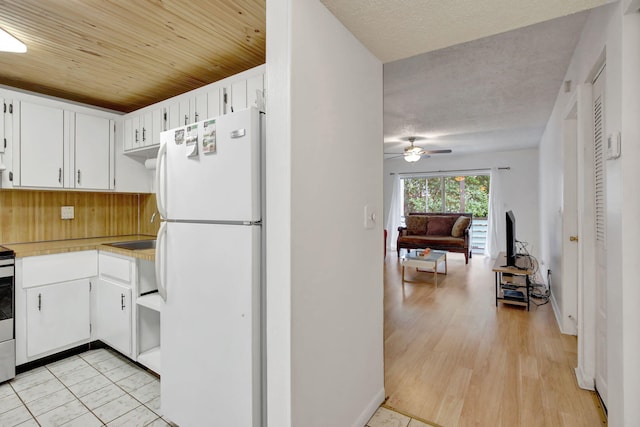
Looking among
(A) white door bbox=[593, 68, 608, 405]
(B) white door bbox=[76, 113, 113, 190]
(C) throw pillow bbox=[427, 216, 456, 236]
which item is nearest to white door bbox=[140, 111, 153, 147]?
(B) white door bbox=[76, 113, 113, 190]

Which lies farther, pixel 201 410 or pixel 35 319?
pixel 35 319

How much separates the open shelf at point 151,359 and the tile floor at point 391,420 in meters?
1.46

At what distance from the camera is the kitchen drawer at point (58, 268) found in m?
2.34

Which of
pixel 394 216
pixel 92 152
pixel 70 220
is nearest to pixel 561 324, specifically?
pixel 92 152

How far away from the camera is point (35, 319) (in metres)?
2.37

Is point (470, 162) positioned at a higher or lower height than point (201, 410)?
higher

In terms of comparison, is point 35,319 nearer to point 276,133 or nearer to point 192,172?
point 192,172

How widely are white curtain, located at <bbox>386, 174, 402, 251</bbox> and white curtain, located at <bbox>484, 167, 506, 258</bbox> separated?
2.17 metres

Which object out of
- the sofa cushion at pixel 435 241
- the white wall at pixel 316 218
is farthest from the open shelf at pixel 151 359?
the sofa cushion at pixel 435 241

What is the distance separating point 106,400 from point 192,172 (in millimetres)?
1615

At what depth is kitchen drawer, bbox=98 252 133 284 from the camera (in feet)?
7.89

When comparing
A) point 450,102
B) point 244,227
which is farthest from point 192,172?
point 450,102

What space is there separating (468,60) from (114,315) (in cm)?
358

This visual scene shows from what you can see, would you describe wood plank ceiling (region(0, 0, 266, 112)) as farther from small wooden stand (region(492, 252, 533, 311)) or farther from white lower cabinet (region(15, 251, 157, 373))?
small wooden stand (region(492, 252, 533, 311))
